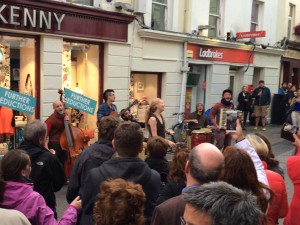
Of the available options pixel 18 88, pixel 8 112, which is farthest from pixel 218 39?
pixel 8 112

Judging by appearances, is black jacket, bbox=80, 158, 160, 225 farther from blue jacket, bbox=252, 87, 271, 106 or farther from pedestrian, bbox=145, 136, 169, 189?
blue jacket, bbox=252, 87, 271, 106

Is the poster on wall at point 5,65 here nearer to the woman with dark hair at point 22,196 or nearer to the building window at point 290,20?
the woman with dark hair at point 22,196

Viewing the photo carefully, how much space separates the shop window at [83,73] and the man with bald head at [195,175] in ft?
27.4

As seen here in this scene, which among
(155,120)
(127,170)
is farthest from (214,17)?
(127,170)

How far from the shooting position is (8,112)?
7.94 m

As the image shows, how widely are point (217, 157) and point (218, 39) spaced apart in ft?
43.2

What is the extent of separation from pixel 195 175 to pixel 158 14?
11.3 metres

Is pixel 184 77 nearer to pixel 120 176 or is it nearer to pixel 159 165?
pixel 159 165

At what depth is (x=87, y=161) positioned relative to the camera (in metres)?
3.77

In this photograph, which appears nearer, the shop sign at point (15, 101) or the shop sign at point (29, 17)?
the shop sign at point (15, 101)

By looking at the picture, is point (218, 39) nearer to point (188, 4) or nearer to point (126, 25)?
point (188, 4)

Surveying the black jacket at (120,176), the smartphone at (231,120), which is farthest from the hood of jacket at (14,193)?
the smartphone at (231,120)

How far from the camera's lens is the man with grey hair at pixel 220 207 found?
151 cm

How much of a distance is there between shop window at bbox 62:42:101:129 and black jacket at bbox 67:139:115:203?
683 centimetres
